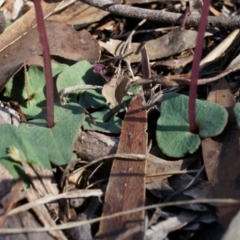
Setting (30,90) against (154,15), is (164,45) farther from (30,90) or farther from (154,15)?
(30,90)

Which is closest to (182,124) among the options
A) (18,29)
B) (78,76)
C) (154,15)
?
(78,76)

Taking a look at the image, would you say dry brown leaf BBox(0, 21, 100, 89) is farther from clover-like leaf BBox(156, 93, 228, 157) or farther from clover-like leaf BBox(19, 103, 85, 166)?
clover-like leaf BBox(156, 93, 228, 157)

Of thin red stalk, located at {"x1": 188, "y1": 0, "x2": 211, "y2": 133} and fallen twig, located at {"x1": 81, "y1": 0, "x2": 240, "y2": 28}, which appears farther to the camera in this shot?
fallen twig, located at {"x1": 81, "y1": 0, "x2": 240, "y2": 28}

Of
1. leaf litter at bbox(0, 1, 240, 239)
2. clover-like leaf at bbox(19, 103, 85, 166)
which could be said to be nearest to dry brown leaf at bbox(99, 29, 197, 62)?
leaf litter at bbox(0, 1, 240, 239)

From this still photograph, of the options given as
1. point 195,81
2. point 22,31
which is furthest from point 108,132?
point 22,31

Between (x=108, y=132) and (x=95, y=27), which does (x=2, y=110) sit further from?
(x=95, y=27)

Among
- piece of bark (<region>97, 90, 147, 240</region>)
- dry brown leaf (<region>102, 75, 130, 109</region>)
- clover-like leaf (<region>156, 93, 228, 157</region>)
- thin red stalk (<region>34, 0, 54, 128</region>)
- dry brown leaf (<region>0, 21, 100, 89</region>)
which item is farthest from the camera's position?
dry brown leaf (<region>0, 21, 100, 89</region>)
